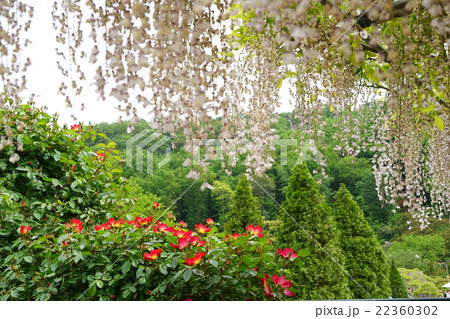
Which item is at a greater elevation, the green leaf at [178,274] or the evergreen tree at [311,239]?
the green leaf at [178,274]

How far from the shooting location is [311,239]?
10.1 feet

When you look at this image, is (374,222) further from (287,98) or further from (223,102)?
(223,102)

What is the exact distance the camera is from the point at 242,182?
429 cm

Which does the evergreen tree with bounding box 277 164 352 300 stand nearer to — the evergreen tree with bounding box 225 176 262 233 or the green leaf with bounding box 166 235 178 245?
the evergreen tree with bounding box 225 176 262 233

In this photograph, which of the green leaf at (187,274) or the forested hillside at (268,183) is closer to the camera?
the green leaf at (187,274)

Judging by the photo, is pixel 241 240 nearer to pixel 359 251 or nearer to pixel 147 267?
pixel 147 267

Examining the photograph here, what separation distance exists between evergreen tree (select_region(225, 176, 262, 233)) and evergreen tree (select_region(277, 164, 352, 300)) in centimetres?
73

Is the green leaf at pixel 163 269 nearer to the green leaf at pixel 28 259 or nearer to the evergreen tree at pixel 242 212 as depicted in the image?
the green leaf at pixel 28 259

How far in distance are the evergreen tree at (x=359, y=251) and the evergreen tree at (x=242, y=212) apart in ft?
3.33

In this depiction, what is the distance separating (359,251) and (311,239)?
150 centimetres

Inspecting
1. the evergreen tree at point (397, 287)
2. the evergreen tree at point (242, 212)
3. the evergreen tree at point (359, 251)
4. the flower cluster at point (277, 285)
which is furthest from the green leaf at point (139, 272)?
the evergreen tree at point (397, 287)

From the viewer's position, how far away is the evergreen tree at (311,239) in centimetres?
293
